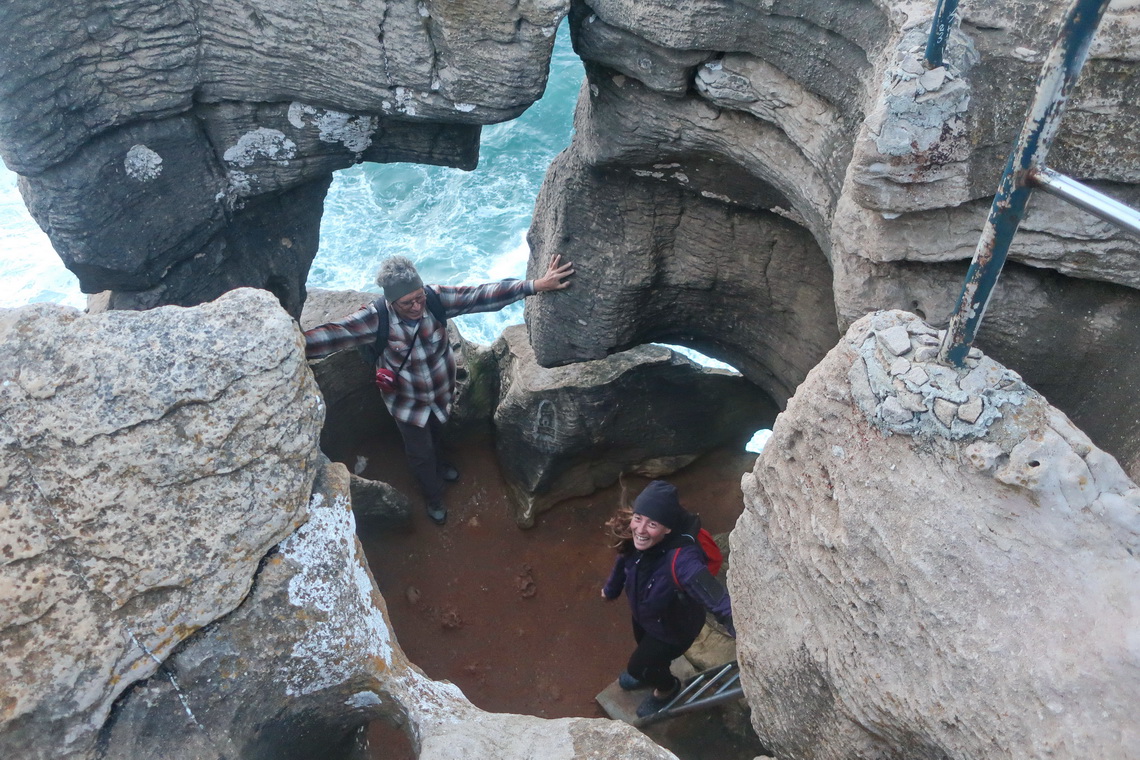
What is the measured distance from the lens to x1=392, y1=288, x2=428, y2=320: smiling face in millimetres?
4781

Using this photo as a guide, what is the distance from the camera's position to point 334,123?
4918 mm

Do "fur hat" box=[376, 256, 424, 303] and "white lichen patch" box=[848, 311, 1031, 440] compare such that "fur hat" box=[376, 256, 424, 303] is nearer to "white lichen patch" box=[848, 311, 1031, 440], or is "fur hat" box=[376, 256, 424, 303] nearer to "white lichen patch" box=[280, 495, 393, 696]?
"white lichen patch" box=[280, 495, 393, 696]

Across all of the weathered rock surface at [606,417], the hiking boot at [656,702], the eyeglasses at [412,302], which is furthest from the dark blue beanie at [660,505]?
the weathered rock surface at [606,417]

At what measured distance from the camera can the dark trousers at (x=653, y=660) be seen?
4.43 m

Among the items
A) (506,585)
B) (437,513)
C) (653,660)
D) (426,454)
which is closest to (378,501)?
(426,454)

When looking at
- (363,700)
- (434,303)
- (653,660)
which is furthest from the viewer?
(434,303)

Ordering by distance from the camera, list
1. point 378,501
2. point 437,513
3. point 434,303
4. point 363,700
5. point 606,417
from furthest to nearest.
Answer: point 606,417
point 437,513
point 378,501
point 434,303
point 363,700

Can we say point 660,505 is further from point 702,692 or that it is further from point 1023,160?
→ point 1023,160

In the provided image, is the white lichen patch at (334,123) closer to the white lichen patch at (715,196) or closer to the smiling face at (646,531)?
the white lichen patch at (715,196)

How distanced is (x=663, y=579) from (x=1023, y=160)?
243cm

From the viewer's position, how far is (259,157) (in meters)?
5.08

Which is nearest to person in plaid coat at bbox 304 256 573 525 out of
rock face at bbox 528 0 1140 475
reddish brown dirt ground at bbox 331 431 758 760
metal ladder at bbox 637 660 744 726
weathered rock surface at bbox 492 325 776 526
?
rock face at bbox 528 0 1140 475

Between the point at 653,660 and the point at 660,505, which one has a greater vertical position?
the point at 660,505

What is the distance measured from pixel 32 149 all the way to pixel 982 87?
14.2 feet
